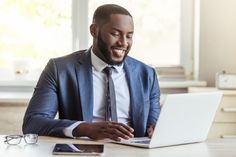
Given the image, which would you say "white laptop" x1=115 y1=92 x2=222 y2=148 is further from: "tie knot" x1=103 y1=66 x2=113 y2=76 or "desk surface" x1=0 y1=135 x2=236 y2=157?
"tie knot" x1=103 y1=66 x2=113 y2=76

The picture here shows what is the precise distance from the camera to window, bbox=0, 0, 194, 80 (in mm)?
3605

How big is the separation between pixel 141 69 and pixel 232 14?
1.42 meters

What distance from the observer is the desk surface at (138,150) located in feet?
5.16

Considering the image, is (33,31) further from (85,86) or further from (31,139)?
(31,139)

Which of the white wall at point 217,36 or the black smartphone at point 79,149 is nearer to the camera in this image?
the black smartphone at point 79,149

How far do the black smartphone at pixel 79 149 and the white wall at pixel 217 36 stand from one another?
2065mm

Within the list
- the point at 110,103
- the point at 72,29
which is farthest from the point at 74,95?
the point at 72,29

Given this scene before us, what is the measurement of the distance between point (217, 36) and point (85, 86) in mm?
1677

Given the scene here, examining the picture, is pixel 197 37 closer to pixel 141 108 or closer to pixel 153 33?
pixel 153 33

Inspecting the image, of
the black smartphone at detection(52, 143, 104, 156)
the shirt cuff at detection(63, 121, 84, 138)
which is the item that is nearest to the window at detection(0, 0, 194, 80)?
the shirt cuff at detection(63, 121, 84, 138)

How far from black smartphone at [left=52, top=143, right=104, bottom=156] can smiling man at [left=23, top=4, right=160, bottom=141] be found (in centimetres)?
41

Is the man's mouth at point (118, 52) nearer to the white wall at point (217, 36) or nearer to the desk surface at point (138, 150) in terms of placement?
the desk surface at point (138, 150)

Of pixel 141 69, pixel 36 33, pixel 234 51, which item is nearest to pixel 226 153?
pixel 141 69

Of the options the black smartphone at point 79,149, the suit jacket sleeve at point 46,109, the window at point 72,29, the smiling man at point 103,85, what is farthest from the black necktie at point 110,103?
the window at point 72,29
